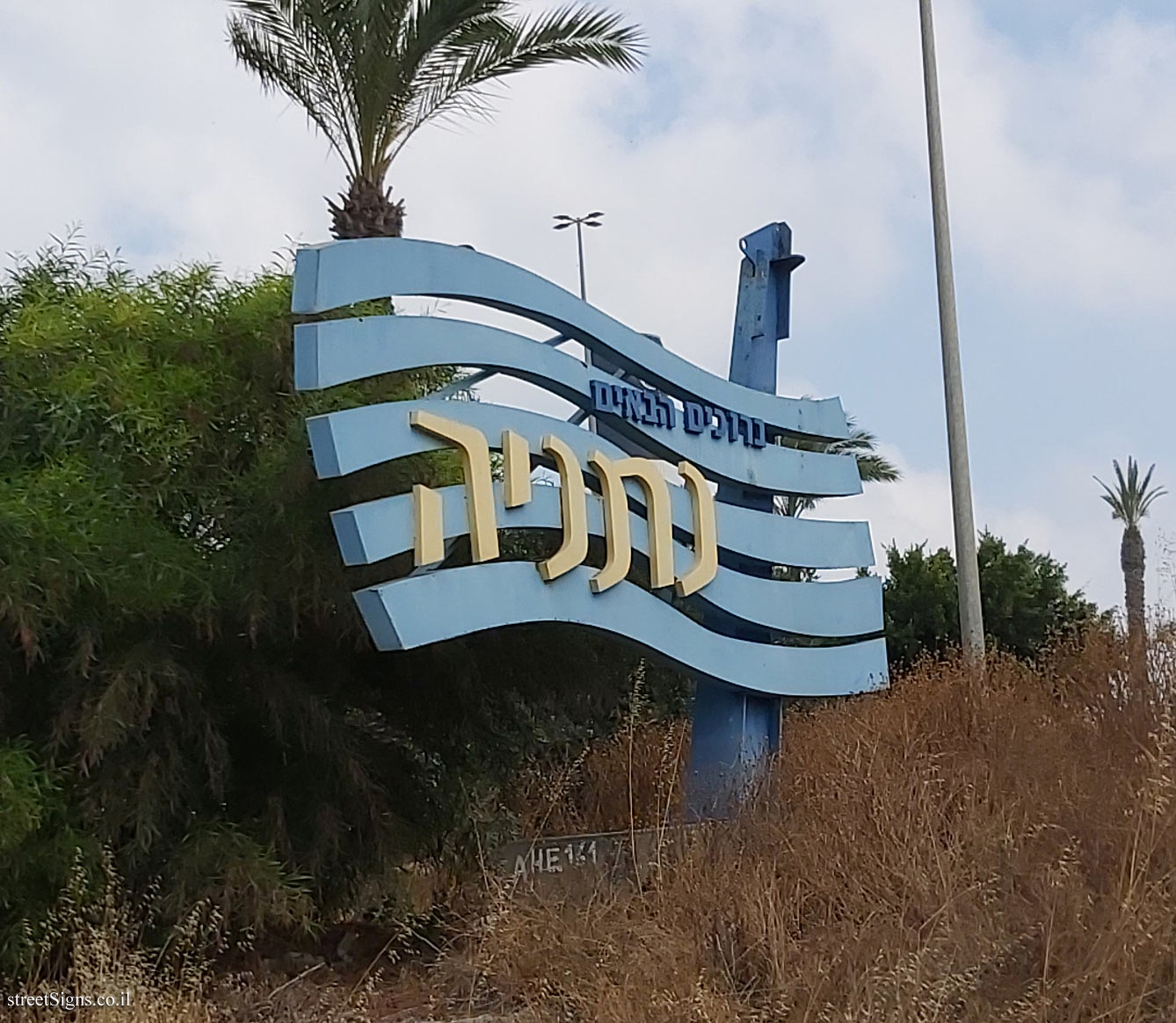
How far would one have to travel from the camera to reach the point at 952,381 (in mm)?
12578

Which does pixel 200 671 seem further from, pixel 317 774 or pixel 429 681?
pixel 429 681

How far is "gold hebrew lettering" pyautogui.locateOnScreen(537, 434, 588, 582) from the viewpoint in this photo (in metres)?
6.59

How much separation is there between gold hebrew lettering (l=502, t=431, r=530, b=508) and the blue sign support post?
162 centimetres

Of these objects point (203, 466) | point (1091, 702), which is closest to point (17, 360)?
point (203, 466)

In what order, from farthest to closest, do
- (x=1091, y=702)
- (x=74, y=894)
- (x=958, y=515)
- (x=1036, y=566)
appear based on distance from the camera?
(x=1036, y=566)
(x=958, y=515)
(x=1091, y=702)
(x=74, y=894)

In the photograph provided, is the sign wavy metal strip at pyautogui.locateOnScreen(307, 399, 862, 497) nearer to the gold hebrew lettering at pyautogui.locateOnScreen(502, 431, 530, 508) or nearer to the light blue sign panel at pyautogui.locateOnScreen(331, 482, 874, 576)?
the gold hebrew lettering at pyautogui.locateOnScreen(502, 431, 530, 508)

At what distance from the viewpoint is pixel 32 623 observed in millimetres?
5547

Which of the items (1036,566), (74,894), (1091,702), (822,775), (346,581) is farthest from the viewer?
(1036,566)

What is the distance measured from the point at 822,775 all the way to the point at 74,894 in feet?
10.6

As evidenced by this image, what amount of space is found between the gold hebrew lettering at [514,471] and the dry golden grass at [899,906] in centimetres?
163

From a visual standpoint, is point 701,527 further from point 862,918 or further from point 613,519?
point 862,918

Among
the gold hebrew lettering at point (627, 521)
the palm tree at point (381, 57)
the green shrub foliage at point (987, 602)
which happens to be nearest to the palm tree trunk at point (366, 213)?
the palm tree at point (381, 57)

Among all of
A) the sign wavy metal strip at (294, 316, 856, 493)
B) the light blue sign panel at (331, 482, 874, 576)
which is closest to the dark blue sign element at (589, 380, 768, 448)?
the sign wavy metal strip at (294, 316, 856, 493)

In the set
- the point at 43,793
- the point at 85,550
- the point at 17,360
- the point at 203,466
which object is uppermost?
the point at 17,360
